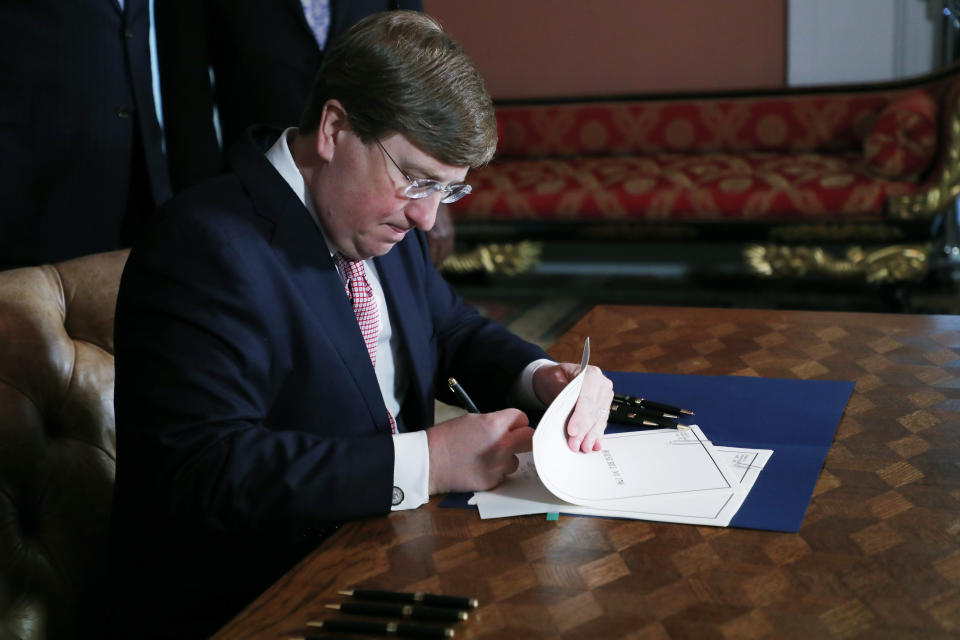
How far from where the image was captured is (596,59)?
594cm

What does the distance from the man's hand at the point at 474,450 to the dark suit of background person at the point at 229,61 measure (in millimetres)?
1347

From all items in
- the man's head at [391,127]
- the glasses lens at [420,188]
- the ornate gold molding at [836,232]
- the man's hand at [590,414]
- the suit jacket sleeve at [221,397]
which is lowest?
the ornate gold molding at [836,232]

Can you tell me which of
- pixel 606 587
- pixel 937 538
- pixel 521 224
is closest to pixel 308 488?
pixel 606 587

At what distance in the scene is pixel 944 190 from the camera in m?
4.28

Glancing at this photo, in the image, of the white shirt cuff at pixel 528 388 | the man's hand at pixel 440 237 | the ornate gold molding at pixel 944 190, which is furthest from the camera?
the ornate gold molding at pixel 944 190

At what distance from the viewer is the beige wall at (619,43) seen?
5602mm

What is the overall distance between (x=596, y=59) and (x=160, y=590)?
513cm

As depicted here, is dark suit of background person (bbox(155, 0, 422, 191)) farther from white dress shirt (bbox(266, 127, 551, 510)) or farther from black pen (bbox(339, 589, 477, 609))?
black pen (bbox(339, 589, 477, 609))

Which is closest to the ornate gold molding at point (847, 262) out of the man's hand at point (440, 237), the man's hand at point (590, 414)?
the man's hand at point (440, 237)

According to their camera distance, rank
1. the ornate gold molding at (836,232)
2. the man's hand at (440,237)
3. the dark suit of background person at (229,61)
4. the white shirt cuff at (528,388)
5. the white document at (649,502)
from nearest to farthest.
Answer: the white document at (649,502) → the white shirt cuff at (528,388) → the dark suit of background person at (229,61) → the man's hand at (440,237) → the ornate gold molding at (836,232)

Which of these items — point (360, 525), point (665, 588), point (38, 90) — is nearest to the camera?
point (665, 588)

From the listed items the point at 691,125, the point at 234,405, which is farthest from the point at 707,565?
the point at 691,125

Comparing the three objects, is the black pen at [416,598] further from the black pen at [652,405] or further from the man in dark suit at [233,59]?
the man in dark suit at [233,59]

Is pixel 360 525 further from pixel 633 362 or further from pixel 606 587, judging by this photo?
pixel 633 362
